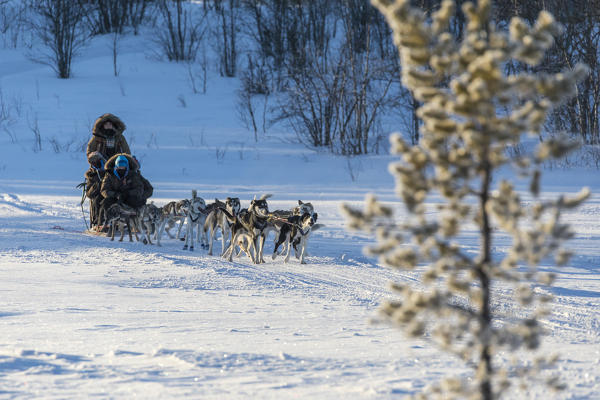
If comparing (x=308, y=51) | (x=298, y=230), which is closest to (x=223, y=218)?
(x=298, y=230)

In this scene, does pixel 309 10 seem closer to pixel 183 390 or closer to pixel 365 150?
pixel 365 150

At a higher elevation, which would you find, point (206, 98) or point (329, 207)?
point (206, 98)

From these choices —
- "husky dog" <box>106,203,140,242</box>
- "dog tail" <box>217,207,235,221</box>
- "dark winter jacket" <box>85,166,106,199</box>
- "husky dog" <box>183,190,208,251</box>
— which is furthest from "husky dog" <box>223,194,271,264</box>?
"dark winter jacket" <box>85,166,106,199</box>

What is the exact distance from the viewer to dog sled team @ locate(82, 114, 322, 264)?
9.16 meters

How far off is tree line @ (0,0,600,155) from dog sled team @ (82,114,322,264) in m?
8.81

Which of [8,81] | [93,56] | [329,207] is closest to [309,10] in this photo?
[93,56]

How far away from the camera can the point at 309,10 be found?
1235 inches

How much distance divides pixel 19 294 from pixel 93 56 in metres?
26.7

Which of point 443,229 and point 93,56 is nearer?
point 443,229

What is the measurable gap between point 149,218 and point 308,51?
14.5 metres

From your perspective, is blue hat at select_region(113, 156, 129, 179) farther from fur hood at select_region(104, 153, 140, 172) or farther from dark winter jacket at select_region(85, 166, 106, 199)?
dark winter jacket at select_region(85, 166, 106, 199)

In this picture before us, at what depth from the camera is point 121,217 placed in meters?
10.8

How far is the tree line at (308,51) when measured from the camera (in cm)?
2025

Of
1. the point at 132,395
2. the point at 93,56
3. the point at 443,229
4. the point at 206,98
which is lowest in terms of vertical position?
the point at 132,395
